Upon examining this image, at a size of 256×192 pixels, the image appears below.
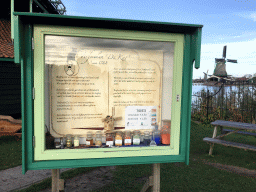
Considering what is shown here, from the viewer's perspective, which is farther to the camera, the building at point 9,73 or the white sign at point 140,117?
the building at point 9,73

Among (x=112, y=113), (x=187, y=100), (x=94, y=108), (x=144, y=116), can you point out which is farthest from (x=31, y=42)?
(x=187, y=100)

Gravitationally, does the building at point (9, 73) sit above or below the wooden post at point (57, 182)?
above

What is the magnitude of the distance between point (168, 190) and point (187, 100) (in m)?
2.17

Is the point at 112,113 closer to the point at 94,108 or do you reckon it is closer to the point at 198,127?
the point at 94,108

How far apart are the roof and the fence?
813 cm

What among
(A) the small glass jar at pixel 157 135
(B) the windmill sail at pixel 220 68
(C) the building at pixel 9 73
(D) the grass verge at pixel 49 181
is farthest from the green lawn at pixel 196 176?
(C) the building at pixel 9 73

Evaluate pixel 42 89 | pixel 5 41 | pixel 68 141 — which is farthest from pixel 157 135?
pixel 5 41

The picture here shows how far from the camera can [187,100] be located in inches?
80.3

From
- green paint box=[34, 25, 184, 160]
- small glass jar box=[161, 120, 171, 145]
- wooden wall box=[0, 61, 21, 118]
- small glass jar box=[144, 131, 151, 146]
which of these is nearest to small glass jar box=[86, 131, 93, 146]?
green paint box=[34, 25, 184, 160]

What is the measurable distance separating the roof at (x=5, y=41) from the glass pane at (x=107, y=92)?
612 centimetres

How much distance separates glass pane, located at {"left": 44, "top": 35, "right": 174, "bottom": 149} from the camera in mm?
1961

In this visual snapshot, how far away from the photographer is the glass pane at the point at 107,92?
1961mm

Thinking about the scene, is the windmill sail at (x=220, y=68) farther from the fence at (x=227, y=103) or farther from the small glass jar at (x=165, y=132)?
the small glass jar at (x=165, y=132)

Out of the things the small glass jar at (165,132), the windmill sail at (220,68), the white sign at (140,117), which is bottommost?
the small glass jar at (165,132)
